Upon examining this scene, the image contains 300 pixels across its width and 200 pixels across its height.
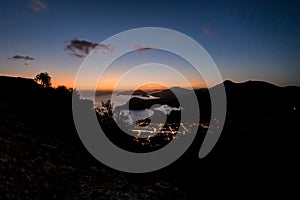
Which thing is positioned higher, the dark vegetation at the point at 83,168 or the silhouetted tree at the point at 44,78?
the silhouetted tree at the point at 44,78

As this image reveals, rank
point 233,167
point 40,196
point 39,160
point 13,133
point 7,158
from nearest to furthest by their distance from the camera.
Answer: point 40,196 < point 7,158 < point 39,160 < point 13,133 < point 233,167

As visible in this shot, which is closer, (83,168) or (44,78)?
→ (83,168)

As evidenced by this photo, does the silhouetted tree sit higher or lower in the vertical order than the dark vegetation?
higher

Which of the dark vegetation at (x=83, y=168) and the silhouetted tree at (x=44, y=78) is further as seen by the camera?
the silhouetted tree at (x=44, y=78)

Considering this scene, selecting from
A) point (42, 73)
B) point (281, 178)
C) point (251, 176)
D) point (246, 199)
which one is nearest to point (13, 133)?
point (246, 199)

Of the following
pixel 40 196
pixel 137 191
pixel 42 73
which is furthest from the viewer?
pixel 42 73

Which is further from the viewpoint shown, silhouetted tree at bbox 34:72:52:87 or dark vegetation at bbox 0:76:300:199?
silhouetted tree at bbox 34:72:52:87

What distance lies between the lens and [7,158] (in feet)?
24.3

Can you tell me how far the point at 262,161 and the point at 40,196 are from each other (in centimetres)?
2661

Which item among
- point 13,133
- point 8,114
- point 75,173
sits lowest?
point 75,173

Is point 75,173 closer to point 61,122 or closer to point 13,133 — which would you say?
point 13,133

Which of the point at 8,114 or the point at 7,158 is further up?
the point at 8,114

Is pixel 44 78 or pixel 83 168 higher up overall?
pixel 44 78

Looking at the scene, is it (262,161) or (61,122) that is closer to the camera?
(61,122)
